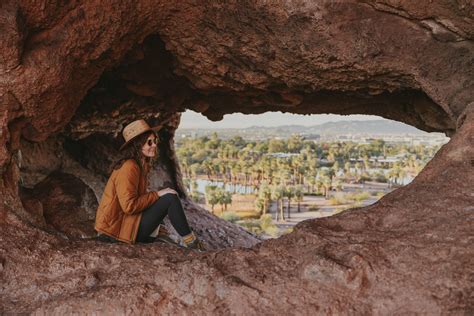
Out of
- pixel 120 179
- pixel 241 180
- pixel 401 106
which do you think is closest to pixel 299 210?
pixel 241 180

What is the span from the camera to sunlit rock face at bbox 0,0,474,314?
281cm

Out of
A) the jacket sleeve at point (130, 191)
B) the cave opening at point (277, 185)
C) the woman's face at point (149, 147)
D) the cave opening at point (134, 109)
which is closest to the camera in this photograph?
the jacket sleeve at point (130, 191)

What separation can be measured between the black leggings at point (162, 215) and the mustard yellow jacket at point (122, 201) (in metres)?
0.05

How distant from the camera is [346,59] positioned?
17.0ft

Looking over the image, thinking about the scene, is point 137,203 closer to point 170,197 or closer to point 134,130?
point 170,197

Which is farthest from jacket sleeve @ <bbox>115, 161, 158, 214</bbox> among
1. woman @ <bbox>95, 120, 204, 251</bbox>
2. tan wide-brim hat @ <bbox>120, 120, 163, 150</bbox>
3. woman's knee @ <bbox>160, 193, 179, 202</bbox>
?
tan wide-brim hat @ <bbox>120, 120, 163, 150</bbox>

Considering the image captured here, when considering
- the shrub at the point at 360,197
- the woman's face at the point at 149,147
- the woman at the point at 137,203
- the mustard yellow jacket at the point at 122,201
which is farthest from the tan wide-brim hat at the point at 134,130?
the shrub at the point at 360,197

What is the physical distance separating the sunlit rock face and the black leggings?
2.38ft

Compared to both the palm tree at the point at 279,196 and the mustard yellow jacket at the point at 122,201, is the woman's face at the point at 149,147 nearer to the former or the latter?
the mustard yellow jacket at the point at 122,201

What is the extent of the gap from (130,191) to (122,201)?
121 mm

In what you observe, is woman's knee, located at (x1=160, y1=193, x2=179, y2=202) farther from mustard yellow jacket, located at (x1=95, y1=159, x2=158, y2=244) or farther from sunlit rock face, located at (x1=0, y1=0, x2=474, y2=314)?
sunlit rock face, located at (x1=0, y1=0, x2=474, y2=314)

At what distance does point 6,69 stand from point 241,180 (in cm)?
5678

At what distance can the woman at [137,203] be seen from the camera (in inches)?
177

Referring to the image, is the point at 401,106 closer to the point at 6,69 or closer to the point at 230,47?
the point at 230,47
